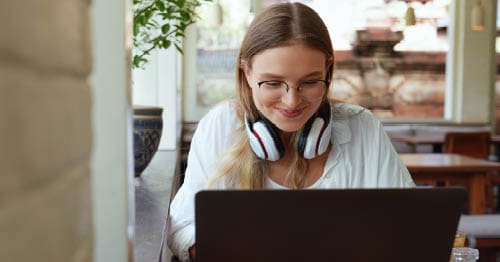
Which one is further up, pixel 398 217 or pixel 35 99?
pixel 35 99

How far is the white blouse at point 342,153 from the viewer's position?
179 centimetres

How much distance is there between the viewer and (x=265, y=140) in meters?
1.65

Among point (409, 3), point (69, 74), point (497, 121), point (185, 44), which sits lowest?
point (497, 121)

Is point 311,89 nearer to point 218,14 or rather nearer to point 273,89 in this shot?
point 273,89

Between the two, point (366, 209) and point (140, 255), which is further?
point (140, 255)

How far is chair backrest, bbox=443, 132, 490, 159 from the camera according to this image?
18.6 feet

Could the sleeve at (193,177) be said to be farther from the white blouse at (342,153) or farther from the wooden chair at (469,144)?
the wooden chair at (469,144)

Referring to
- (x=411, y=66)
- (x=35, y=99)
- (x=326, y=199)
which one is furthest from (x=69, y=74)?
(x=411, y=66)

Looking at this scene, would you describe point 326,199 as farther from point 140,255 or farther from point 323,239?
point 140,255

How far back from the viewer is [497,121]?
8.26 metres

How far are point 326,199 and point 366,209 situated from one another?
7cm

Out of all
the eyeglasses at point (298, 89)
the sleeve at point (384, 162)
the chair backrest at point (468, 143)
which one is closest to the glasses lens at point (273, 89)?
the eyeglasses at point (298, 89)

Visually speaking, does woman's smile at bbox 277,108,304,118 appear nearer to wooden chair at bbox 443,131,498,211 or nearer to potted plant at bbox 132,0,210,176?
potted plant at bbox 132,0,210,176

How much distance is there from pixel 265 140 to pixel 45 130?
51.0 inches
